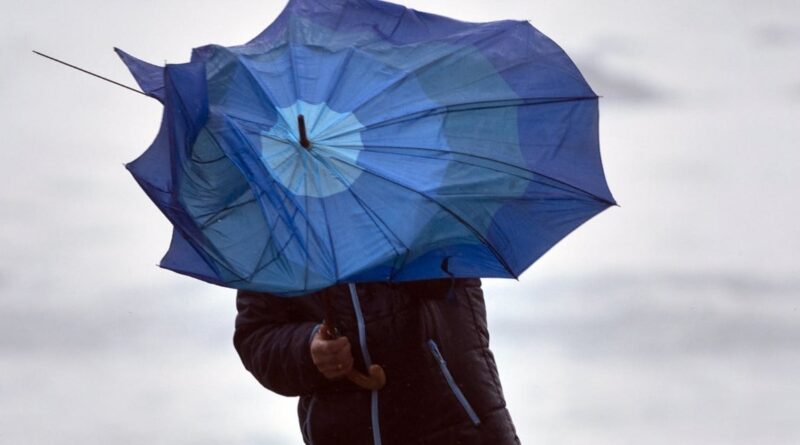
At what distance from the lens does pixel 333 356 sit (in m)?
5.14

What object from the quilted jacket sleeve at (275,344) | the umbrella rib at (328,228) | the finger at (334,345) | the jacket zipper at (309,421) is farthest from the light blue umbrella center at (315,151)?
the jacket zipper at (309,421)

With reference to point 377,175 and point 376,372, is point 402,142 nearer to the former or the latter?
point 377,175

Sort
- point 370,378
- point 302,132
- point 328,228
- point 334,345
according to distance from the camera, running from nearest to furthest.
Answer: point 328,228, point 302,132, point 334,345, point 370,378

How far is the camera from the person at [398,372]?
17.5 ft

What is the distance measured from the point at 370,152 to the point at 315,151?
0.16 m

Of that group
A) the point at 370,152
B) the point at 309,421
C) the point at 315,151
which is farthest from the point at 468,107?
the point at 309,421

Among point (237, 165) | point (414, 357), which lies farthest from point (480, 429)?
point (237, 165)

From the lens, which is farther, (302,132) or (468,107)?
(468,107)

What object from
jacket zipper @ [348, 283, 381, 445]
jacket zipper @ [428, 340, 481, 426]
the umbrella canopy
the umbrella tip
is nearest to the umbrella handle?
jacket zipper @ [348, 283, 381, 445]

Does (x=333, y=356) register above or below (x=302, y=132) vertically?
below

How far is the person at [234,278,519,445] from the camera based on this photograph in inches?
210

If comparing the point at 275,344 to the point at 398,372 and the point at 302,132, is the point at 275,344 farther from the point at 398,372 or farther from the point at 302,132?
the point at 302,132

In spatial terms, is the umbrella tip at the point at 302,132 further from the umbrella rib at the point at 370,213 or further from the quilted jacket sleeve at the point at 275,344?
the quilted jacket sleeve at the point at 275,344

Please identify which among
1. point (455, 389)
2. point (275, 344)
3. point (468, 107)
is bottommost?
point (455, 389)
